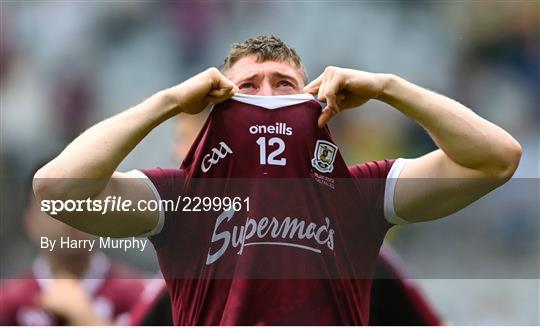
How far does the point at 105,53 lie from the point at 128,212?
3016 mm

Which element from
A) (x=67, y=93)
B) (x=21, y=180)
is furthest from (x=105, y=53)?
(x=21, y=180)

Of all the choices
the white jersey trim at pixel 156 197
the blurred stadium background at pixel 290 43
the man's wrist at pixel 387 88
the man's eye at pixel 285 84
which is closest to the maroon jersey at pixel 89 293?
the blurred stadium background at pixel 290 43

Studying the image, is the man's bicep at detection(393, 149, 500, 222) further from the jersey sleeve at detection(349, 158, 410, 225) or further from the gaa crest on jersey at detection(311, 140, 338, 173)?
the gaa crest on jersey at detection(311, 140, 338, 173)

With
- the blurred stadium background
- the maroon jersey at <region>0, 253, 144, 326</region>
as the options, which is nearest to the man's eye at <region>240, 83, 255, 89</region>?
the maroon jersey at <region>0, 253, 144, 326</region>

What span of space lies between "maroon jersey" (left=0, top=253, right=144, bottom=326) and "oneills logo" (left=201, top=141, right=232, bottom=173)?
1.53m

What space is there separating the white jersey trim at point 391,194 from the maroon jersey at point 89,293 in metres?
1.61

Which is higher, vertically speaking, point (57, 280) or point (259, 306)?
point (259, 306)

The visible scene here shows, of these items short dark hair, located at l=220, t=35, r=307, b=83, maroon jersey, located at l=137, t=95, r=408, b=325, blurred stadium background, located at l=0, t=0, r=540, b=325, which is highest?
short dark hair, located at l=220, t=35, r=307, b=83

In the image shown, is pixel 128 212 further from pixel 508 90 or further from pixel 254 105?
pixel 508 90

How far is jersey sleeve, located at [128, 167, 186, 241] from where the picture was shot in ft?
6.10

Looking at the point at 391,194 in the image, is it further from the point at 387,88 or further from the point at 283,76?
the point at 283,76

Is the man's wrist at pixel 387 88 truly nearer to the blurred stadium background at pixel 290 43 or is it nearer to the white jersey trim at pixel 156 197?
the white jersey trim at pixel 156 197

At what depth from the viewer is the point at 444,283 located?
307 centimetres

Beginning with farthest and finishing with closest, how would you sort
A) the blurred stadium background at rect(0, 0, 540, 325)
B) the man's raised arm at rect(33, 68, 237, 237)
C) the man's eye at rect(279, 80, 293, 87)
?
the blurred stadium background at rect(0, 0, 540, 325) → the man's eye at rect(279, 80, 293, 87) → the man's raised arm at rect(33, 68, 237, 237)
